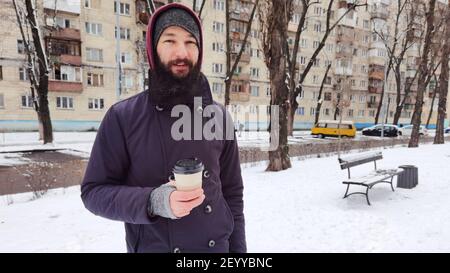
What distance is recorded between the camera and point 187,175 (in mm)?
1291

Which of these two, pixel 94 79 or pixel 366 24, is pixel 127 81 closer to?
pixel 94 79

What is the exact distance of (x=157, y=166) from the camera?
153cm

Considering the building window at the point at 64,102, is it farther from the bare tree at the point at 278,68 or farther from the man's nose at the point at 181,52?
the man's nose at the point at 181,52

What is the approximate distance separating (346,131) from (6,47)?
3146 centimetres

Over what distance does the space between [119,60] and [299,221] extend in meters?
17.9

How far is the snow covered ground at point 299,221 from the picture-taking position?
427cm

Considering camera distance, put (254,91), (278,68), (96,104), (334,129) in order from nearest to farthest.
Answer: (278,68) < (96,104) < (334,129) < (254,91)

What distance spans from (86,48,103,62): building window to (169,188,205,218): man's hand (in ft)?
105

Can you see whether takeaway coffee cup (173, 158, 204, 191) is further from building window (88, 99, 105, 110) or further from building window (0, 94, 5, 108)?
building window (88, 99, 105, 110)

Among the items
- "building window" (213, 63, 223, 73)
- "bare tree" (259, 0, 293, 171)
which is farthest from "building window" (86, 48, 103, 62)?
"bare tree" (259, 0, 293, 171)

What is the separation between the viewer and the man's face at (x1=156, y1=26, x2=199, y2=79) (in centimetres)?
158

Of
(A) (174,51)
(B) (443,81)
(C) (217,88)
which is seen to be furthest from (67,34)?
(A) (174,51)

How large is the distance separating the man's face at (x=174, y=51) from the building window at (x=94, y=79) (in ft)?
103

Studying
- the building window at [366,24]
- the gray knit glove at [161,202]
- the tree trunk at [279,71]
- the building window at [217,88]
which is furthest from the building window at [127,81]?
Answer: the building window at [366,24]
